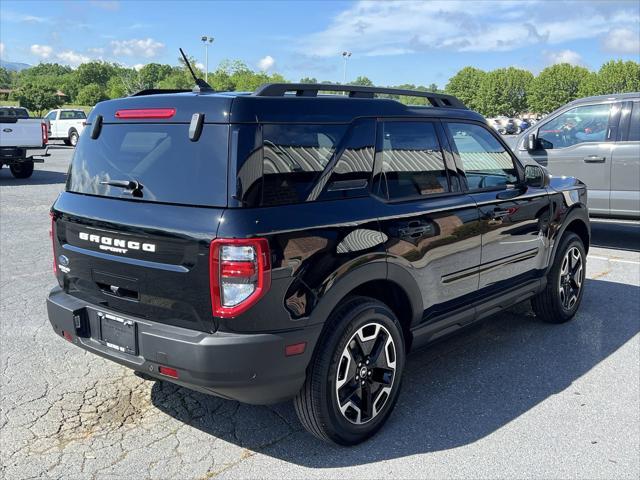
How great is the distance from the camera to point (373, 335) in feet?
11.0

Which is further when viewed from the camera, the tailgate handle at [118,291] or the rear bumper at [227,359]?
the tailgate handle at [118,291]

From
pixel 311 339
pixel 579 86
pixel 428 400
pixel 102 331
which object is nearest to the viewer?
pixel 311 339

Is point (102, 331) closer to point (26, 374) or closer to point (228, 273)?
point (228, 273)

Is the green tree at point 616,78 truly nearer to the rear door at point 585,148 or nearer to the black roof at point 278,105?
the rear door at point 585,148

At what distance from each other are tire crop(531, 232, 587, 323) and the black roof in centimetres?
205

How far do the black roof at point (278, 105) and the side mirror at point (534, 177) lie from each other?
1276 millimetres

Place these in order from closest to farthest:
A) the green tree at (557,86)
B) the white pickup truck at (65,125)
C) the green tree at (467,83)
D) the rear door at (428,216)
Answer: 1. the rear door at (428,216)
2. the white pickup truck at (65,125)
3. the green tree at (557,86)
4. the green tree at (467,83)

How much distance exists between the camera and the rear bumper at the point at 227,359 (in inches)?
109

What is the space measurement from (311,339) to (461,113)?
218 centimetres

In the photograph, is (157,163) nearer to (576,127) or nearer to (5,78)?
(576,127)

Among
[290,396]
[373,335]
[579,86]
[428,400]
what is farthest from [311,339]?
[579,86]

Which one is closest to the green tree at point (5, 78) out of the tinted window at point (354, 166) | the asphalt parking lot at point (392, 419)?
the asphalt parking lot at point (392, 419)

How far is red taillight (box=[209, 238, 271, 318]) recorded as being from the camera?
271 centimetres

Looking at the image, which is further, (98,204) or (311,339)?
(98,204)
